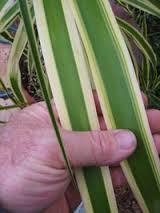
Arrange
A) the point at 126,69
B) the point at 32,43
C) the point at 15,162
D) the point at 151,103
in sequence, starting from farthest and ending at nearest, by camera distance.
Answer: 1. the point at 151,103
2. the point at 15,162
3. the point at 126,69
4. the point at 32,43

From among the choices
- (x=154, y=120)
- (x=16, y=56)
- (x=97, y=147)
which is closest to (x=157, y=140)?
(x=154, y=120)

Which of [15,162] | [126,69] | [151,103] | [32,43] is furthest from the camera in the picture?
[151,103]

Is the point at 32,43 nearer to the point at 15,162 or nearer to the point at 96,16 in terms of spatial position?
the point at 96,16

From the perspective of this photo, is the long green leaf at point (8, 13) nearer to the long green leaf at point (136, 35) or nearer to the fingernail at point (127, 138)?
the long green leaf at point (136, 35)

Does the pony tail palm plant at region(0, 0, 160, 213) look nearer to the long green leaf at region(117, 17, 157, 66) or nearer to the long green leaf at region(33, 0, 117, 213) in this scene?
the long green leaf at region(33, 0, 117, 213)

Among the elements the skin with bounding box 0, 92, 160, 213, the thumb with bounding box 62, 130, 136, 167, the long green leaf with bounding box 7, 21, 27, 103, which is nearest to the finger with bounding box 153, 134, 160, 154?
the skin with bounding box 0, 92, 160, 213

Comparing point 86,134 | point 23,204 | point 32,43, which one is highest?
point 32,43

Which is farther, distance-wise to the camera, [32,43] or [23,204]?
[23,204]

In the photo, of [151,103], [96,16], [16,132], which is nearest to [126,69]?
[96,16]
